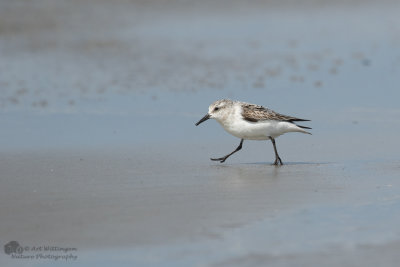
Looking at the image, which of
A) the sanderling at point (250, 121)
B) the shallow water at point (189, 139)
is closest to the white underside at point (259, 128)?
the sanderling at point (250, 121)

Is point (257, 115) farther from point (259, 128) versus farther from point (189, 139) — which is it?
point (189, 139)

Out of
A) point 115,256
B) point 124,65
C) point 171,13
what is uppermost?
point 171,13

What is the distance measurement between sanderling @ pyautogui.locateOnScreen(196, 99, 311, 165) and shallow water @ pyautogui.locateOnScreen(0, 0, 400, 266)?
35 centimetres

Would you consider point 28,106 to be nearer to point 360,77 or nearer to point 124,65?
point 124,65

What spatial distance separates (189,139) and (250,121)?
1.56 m

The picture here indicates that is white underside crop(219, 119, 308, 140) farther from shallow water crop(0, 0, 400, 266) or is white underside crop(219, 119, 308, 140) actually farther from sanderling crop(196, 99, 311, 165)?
shallow water crop(0, 0, 400, 266)

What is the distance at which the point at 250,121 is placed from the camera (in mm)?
8672

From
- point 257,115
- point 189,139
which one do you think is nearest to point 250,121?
point 257,115

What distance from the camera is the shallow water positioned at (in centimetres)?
577

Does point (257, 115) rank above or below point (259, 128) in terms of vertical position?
above

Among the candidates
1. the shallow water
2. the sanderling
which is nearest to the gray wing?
the sanderling

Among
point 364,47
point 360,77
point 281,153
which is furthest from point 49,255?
point 364,47

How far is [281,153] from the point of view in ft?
30.7

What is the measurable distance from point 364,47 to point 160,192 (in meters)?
10.9
